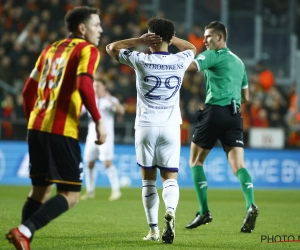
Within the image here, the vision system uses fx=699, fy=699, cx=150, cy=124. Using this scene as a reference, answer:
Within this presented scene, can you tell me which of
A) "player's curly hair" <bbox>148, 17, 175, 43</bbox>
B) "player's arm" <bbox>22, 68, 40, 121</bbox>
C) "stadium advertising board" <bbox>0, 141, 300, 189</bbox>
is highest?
"player's curly hair" <bbox>148, 17, 175, 43</bbox>

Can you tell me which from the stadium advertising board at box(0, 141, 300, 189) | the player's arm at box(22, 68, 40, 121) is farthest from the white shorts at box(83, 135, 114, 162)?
the player's arm at box(22, 68, 40, 121)

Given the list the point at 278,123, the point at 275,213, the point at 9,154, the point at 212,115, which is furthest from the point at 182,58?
the point at 278,123

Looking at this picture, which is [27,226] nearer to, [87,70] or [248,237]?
[87,70]

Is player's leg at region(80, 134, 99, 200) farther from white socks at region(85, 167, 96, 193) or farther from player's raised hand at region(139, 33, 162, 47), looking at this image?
player's raised hand at region(139, 33, 162, 47)

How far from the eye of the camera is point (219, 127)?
8.34 metres

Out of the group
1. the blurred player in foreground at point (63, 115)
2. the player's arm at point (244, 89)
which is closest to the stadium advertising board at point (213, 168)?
the player's arm at point (244, 89)

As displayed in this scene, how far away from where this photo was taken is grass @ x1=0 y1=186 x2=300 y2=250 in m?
6.58

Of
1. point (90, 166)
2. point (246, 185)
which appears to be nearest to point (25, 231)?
point (246, 185)

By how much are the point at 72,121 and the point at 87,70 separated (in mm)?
438

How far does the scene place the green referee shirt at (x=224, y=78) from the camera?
8.17m

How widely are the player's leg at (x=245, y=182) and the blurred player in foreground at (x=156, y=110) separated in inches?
53.3

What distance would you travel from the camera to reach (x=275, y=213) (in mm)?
10586

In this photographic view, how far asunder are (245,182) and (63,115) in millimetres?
3318

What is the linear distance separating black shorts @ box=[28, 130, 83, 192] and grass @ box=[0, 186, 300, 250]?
917 millimetres
